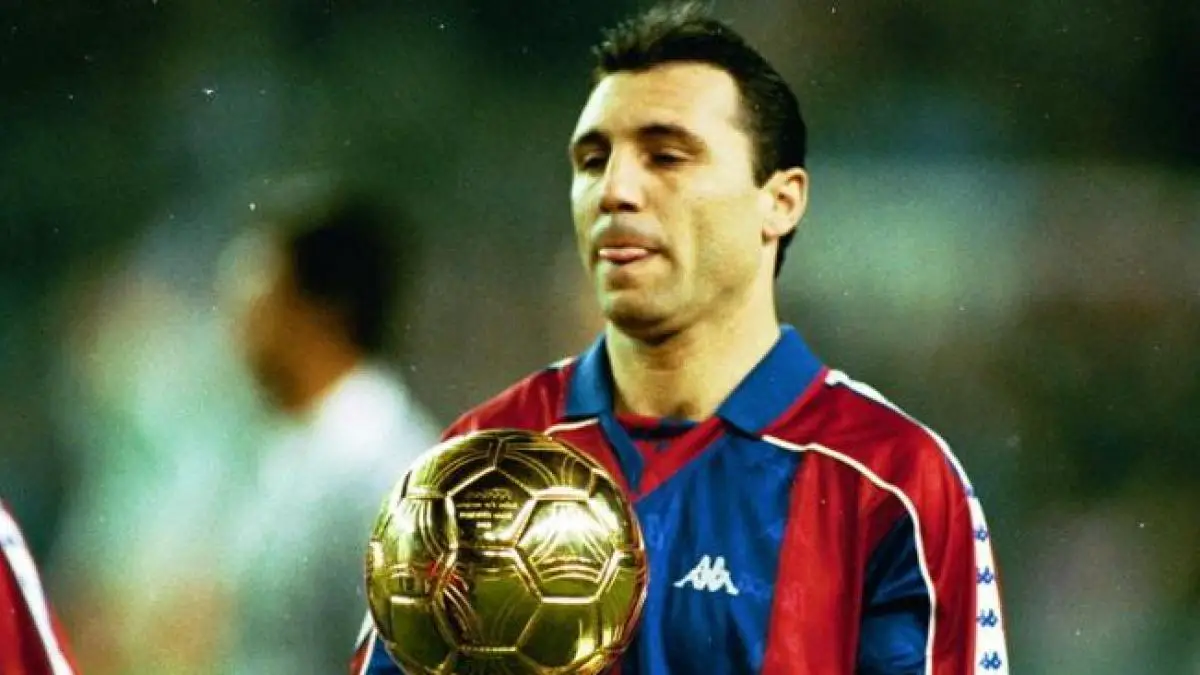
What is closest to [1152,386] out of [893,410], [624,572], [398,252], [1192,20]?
[1192,20]

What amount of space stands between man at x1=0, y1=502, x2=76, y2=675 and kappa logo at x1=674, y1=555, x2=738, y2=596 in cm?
57

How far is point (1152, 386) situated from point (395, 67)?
4.07 ft

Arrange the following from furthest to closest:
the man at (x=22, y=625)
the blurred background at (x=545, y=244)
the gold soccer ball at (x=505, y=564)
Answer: the blurred background at (x=545, y=244) < the man at (x=22, y=625) < the gold soccer ball at (x=505, y=564)

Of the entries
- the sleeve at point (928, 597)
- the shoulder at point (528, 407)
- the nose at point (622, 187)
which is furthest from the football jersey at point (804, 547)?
the nose at point (622, 187)

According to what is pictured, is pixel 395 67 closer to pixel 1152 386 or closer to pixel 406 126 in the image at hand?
pixel 406 126

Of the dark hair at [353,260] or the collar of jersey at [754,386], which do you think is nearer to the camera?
the collar of jersey at [754,386]

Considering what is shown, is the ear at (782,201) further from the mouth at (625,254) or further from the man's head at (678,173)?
the mouth at (625,254)

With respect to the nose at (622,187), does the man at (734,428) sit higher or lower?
lower

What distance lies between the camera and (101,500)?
2.44 meters

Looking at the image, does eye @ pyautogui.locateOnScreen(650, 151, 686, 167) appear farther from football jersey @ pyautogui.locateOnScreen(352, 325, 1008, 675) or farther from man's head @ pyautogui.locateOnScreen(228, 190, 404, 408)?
man's head @ pyautogui.locateOnScreen(228, 190, 404, 408)

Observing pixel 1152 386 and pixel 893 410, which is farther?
pixel 1152 386

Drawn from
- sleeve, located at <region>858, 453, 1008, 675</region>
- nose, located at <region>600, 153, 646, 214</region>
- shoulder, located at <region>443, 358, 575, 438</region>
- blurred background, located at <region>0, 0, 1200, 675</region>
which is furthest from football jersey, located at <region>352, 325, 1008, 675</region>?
blurred background, located at <region>0, 0, 1200, 675</region>

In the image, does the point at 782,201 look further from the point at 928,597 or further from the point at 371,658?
the point at 371,658

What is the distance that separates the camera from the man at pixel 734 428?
150cm
